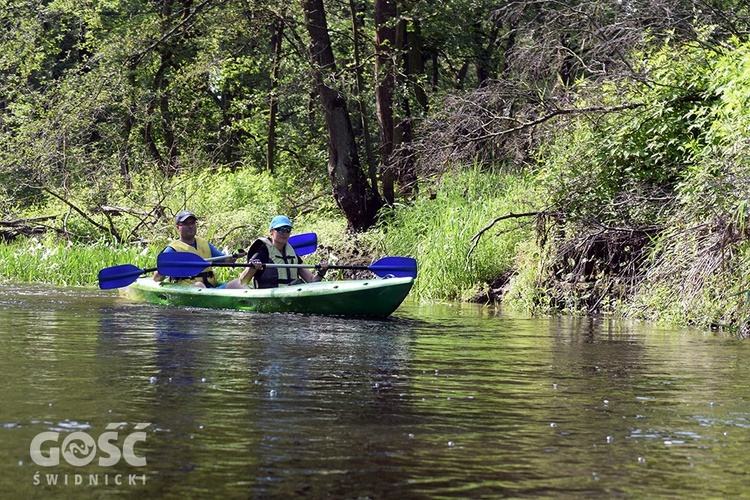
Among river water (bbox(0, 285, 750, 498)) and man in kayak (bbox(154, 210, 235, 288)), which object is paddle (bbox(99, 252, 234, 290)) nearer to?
man in kayak (bbox(154, 210, 235, 288))

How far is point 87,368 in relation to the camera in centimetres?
670

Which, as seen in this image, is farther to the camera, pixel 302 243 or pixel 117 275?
pixel 302 243

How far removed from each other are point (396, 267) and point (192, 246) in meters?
2.54

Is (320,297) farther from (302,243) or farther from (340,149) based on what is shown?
(340,149)

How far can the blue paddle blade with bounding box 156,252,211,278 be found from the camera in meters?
12.1

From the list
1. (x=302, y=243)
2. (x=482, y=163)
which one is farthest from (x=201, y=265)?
(x=482, y=163)

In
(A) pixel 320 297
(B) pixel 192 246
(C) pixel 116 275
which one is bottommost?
(A) pixel 320 297

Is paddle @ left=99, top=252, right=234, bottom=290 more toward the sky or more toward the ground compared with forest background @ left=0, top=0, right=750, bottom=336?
more toward the ground

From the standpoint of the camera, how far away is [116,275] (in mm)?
12945

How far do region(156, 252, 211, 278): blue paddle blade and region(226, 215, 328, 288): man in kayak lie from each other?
19.1 inches

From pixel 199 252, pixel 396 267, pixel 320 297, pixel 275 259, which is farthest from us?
pixel 199 252


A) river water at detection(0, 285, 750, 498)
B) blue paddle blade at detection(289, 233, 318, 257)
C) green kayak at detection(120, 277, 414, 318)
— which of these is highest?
blue paddle blade at detection(289, 233, 318, 257)

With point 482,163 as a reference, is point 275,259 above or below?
below

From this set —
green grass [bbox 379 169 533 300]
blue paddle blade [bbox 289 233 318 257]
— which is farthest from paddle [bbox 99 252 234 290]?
green grass [bbox 379 169 533 300]
